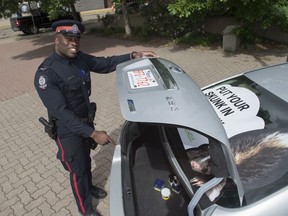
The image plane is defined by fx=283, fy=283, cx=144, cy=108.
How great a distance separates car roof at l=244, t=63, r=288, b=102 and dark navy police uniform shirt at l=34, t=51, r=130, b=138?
4.87ft

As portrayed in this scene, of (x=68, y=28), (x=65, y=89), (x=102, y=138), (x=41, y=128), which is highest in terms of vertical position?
(x=68, y=28)

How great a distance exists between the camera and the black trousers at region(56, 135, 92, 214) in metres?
2.50

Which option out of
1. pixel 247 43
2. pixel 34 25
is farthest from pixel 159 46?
pixel 34 25

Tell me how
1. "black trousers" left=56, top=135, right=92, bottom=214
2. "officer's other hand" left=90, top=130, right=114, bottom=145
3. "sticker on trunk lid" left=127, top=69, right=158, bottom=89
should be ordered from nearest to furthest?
"sticker on trunk lid" left=127, top=69, right=158, bottom=89 < "officer's other hand" left=90, top=130, right=114, bottom=145 < "black trousers" left=56, top=135, right=92, bottom=214

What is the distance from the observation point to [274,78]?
94.1 inches

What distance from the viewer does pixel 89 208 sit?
2.85 m

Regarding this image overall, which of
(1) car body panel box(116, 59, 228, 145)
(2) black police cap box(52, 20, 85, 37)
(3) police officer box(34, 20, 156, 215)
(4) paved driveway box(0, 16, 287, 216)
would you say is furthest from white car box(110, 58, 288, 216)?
A: (4) paved driveway box(0, 16, 287, 216)

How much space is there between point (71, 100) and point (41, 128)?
2.86 metres

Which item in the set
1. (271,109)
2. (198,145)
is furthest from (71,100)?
(271,109)

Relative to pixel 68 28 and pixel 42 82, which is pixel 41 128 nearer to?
pixel 42 82

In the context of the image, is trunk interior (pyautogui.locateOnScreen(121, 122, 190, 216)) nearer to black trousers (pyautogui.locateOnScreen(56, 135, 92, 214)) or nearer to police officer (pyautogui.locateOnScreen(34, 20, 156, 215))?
police officer (pyautogui.locateOnScreen(34, 20, 156, 215))

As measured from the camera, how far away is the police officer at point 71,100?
2248 mm

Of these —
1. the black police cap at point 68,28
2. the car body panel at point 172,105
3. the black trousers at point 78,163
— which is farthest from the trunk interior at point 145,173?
the black police cap at point 68,28

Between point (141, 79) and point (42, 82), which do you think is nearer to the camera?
point (141, 79)
